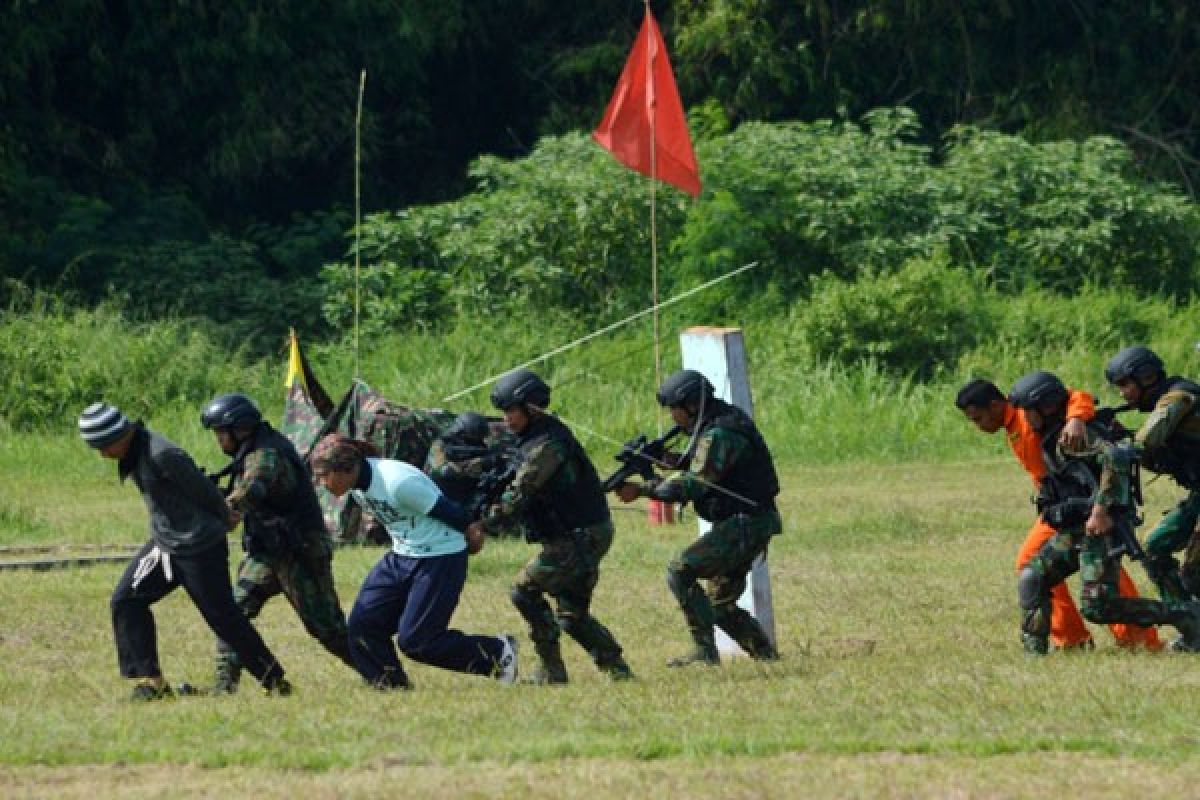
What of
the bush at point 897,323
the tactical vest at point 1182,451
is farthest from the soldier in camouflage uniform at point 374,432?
the bush at point 897,323

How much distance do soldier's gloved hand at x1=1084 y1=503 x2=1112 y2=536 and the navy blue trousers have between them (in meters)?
2.90

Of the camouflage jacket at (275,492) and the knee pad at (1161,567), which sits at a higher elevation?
the camouflage jacket at (275,492)

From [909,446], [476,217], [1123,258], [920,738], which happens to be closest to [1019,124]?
[1123,258]

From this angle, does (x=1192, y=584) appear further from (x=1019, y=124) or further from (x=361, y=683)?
(x=1019, y=124)

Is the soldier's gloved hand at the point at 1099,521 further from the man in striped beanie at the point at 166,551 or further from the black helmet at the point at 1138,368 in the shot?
the man in striped beanie at the point at 166,551

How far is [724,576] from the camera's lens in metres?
13.0

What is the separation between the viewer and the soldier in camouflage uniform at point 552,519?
39.8 ft

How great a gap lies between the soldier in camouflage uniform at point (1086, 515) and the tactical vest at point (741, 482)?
4.23ft

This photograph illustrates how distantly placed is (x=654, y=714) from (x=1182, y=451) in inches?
136

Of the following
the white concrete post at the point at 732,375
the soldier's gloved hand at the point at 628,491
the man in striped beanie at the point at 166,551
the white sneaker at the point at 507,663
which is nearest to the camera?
the man in striped beanie at the point at 166,551

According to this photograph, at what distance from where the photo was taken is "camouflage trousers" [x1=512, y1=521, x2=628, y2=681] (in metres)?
12.3

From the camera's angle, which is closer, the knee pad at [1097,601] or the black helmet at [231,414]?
the black helmet at [231,414]

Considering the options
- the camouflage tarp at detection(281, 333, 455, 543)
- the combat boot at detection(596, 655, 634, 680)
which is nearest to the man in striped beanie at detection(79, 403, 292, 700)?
the combat boot at detection(596, 655, 634, 680)

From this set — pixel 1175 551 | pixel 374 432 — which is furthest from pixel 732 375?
pixel 374 432
